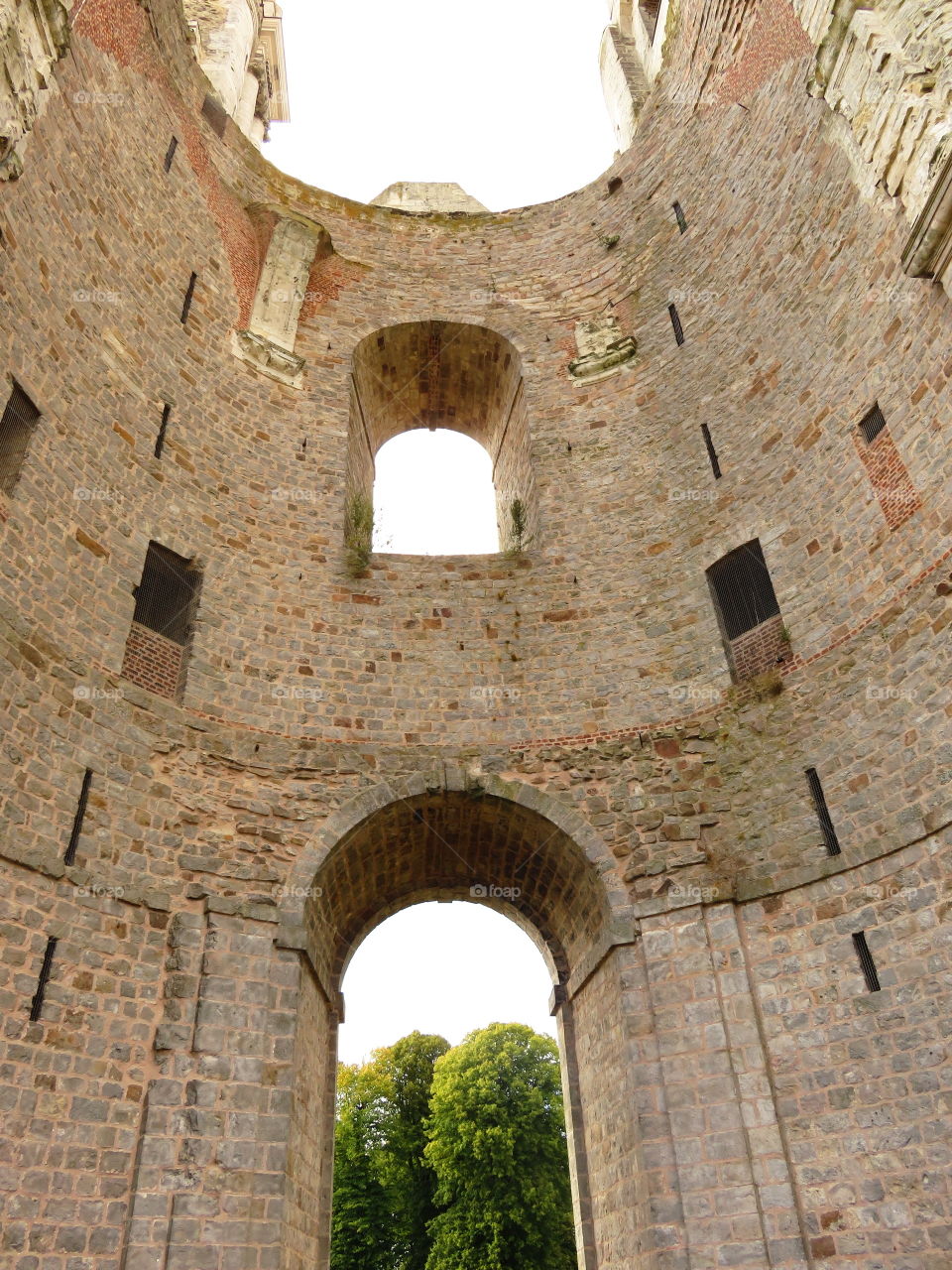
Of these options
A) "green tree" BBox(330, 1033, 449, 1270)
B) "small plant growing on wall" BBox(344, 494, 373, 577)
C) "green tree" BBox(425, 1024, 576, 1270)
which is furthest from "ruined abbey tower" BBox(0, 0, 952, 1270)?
"green tree" BBox(330, 1033, 449, 1270)

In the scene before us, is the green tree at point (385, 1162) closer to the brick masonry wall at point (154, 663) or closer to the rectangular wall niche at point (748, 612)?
the brick masonry wall at point (154, 663)

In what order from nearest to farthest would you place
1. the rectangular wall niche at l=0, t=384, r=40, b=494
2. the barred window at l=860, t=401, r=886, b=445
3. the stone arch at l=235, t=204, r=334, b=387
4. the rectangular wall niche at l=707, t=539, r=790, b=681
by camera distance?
the rectangular wall niche at l=0, t=384, r=40, b=494, the barred window at l=860, t=401, r=886, b=445, the rectangular wall niche at l=707, t=539, r=790, b=681, the stone arch at l=235, t=204, r=334, b=387

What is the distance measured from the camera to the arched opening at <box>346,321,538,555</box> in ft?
45.4

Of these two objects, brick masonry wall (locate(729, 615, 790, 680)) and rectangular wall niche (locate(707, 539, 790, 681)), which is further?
rectangular wall niche (locate(707, 539, 790, 681))

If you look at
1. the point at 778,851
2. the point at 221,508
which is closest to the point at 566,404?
Answer: the point at 221,508

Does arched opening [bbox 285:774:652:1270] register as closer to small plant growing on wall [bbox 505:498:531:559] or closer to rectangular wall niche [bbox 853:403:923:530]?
small plant growing on wall [bbox 505:498:531:559]

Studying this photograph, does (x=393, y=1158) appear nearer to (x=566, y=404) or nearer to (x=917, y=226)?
(x=566, y=404)

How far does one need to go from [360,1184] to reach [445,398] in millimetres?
20409

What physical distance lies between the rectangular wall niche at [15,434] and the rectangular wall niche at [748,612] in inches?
291

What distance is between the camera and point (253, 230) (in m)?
13.8

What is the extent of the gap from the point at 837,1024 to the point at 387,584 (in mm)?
6861

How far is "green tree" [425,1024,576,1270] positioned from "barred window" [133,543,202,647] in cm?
1694

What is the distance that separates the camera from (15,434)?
27.8 ft

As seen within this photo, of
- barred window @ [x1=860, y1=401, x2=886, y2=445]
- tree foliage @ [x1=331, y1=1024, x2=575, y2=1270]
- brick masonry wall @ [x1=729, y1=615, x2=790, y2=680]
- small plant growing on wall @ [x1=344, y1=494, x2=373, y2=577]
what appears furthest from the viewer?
tree foliage @ [x1=331, y1=1024, x2=575, y2=1270]
